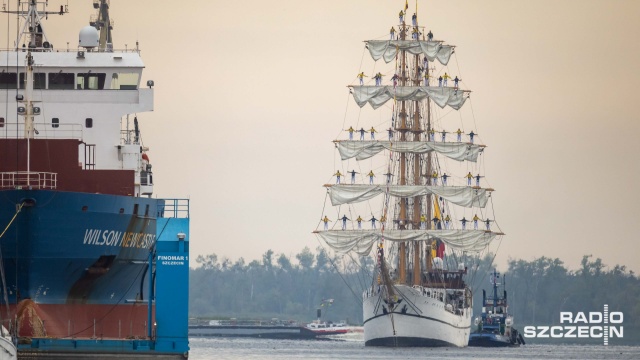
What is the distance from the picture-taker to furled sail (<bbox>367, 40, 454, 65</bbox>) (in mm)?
139750

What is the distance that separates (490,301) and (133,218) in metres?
118

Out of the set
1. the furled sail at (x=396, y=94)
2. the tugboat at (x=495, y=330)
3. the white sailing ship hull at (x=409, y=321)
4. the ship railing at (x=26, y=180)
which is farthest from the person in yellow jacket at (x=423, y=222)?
the ship railing at (x=26, y=180)

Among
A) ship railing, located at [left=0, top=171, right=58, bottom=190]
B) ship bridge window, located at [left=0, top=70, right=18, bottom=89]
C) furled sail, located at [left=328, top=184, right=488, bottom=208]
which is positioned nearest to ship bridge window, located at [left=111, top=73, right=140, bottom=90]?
ship bridge window, located at [left=0, top=70, right=18, bottom=89]

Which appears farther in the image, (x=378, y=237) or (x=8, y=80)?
(x=378, y=237)

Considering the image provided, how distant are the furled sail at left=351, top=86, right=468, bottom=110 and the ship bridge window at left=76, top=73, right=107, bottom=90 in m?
73.7

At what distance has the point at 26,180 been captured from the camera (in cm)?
5412

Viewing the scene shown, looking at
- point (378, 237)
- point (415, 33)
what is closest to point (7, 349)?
point (378, 237)

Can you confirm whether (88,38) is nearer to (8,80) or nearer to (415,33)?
(8,80)

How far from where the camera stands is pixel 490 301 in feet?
568

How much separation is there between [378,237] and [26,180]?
82.7 meters

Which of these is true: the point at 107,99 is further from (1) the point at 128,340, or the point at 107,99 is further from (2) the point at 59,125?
(1) the point at 128,340

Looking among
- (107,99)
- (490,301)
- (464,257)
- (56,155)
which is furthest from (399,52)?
(56,155)

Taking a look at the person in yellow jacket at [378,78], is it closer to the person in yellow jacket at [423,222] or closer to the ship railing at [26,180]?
the person in yellow jacket at [423,222]

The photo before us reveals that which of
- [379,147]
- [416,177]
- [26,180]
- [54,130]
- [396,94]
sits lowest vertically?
[26,180]
